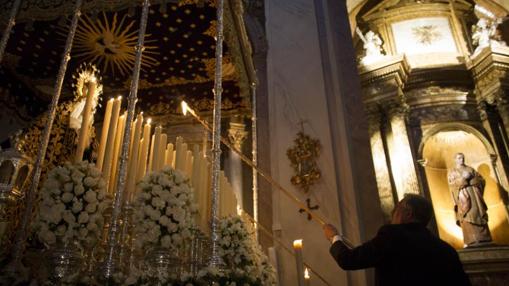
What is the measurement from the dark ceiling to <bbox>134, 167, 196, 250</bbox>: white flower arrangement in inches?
80.8

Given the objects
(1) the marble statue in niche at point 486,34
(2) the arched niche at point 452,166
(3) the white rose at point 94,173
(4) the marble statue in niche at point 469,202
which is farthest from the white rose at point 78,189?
(1) the marble statue in niche at point 486,34

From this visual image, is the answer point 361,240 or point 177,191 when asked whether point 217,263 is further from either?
point 361,240

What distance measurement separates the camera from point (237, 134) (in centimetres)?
628

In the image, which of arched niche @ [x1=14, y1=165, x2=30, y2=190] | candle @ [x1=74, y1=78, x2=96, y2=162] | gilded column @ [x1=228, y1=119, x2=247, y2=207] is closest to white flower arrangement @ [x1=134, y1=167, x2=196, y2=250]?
candle @ [x1=74, y1=78, x2=96, y2=162]

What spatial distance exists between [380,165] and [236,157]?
385 cm

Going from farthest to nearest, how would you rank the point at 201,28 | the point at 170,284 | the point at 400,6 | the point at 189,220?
the point at 400,6
the point at 201,28
the point at 189,220
the point at 170,284

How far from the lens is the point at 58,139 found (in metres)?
3.32

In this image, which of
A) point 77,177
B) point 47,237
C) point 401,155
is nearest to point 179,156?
point 77,177

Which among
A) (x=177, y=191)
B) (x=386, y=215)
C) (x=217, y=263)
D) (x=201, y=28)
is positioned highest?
(x=201, y=28)

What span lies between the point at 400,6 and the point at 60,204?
10.7 meters

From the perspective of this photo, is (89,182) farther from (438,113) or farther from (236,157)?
(438,113)

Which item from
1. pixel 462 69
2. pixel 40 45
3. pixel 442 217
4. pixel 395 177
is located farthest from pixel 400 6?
pixel 40 45

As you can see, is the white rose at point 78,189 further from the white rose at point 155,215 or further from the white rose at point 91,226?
the white rose at point 155,215

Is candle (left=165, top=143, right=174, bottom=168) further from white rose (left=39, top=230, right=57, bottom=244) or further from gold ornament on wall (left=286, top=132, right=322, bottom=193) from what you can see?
gold ornament on wall (left=286, top=132, right=322, bottom=193)
